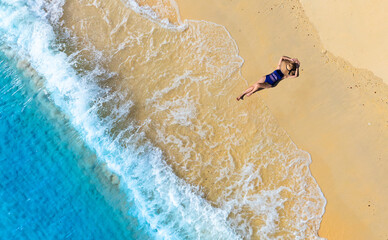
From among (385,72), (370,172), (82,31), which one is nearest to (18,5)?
(82,31)

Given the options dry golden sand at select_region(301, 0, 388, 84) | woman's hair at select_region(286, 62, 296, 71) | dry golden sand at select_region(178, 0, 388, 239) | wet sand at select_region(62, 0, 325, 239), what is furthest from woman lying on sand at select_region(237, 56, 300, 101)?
dry golden sand at select_region(301, 0, 388, 84)

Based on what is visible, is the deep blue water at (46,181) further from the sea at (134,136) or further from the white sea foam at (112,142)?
the white sea foam at (112,142)

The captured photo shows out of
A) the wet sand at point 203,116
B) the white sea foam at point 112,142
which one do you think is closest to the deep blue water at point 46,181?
the white sea foam at point 112,142

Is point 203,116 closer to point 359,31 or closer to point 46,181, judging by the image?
point 359,31

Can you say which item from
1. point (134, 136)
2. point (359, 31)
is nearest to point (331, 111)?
point (359, 31)

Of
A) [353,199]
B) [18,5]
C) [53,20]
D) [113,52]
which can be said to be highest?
[18,5]

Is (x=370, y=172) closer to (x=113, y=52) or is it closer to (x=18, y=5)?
(x=113, y=52)

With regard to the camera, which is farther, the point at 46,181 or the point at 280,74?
the point at 46,181
